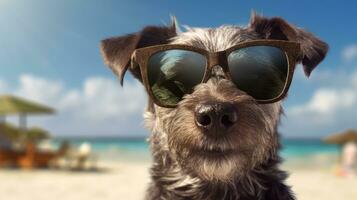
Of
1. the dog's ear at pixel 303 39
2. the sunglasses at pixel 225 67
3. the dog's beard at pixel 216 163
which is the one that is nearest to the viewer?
the dog's beard at pixel 216 163

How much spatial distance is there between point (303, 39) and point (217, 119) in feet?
3.66

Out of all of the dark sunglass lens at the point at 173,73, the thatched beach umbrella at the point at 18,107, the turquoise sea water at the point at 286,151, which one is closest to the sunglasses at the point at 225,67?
the dark sunglass lens at the point at 173,73

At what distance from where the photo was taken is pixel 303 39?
13.1ft

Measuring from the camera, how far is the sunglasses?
12.5 ft

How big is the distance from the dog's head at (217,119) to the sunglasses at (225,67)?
0.09m

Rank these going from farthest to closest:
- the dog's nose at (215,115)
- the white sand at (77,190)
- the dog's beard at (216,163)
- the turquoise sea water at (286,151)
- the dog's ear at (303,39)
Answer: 1. the turquoise sea water at (286,151)
2. the white sand at (77,190)
3. the dog's ear at (303,39)
4. the dog's beard at (216,163)
5. the dog's nose at (215,115)

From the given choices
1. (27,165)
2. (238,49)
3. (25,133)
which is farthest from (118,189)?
(25,133)

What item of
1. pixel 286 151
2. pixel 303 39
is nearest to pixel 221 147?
pixel 303 39

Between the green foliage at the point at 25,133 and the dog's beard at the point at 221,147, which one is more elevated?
the dog's beard at the point at 221,147

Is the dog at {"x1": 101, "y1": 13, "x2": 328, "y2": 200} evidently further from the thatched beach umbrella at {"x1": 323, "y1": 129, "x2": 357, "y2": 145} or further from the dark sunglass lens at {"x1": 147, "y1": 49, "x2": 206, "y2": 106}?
the thatched beach umbrella at {"x1": 323, "y1": 129, "x2": 357, "y2": 145}

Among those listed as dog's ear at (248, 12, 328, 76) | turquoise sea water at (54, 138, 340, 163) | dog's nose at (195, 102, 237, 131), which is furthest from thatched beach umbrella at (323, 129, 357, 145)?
dog's nose at (195, 102, 237, 131)

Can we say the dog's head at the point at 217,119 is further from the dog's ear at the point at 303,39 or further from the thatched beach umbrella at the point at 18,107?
the thatched beach umbrella at the point at 18,107

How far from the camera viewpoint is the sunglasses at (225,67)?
3.80 m

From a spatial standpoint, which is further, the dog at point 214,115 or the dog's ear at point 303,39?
the dog's ear at point 303,39
